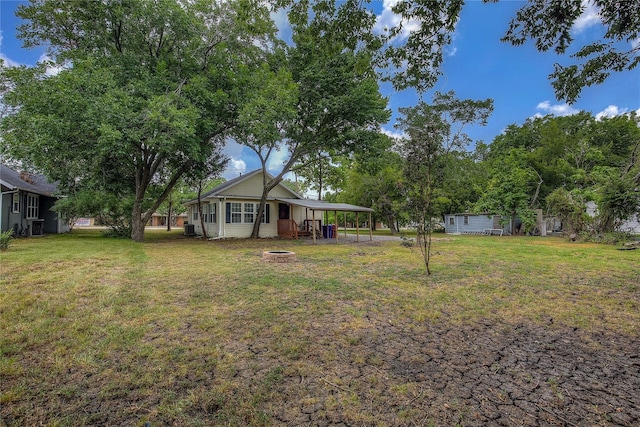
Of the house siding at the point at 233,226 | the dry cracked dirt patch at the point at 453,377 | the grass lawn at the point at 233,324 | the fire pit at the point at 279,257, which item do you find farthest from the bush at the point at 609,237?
the house siding at the point at 233,226

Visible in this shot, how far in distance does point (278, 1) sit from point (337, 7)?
870 mm

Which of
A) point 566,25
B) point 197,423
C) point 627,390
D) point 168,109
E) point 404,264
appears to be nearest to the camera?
point 197,423

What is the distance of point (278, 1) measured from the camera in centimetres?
445

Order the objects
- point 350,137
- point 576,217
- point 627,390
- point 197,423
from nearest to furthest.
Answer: point 197,423, point 627,390, point 350,137, point 576,217

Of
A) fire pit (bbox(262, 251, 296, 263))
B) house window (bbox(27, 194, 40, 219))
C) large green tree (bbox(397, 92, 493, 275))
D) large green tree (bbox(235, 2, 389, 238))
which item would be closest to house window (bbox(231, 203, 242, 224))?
large green tree (bbox(235, 2, 389, 238))

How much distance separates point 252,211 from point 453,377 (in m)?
17.2

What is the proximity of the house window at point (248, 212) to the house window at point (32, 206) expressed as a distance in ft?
40.2

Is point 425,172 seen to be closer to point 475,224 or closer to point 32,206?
point 32,206

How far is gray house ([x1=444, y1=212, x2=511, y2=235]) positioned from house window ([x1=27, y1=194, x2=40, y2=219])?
1231 inches

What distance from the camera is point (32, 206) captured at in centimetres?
1817

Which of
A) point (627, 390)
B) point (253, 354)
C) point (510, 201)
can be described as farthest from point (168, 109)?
point (510, 201)

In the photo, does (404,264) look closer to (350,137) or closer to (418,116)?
(350,137)

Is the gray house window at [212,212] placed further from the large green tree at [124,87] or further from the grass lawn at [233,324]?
the grass lawn at [233,324]

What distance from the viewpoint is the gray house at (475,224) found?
24519mm
